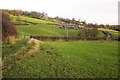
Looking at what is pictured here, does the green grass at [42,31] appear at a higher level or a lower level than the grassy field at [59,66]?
higher

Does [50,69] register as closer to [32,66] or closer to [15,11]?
[32,66]

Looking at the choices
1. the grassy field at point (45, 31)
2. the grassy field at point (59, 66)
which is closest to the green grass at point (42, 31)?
the grassy field at point (45, 31)

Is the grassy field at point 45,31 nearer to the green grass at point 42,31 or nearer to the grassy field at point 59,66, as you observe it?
the green grass at point 42,31

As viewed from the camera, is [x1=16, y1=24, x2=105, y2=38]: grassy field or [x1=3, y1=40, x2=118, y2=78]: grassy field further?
[x1=16, y1=24, x2=105, y2=38]: grassy field

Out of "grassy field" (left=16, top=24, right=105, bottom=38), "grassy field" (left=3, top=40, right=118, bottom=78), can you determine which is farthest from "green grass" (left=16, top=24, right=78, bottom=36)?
"grassy field" (left=3, top=40, right=118, bottom=78)

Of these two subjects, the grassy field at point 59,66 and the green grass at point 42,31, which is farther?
the green grass at point 42,31

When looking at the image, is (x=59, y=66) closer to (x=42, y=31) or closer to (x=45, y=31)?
(x=42, y=31)

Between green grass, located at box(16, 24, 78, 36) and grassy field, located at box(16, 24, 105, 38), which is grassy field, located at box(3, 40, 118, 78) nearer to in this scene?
grassy field, located at box(16, 24, 105, 38)

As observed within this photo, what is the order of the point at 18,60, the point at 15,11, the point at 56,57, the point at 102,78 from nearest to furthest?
the point at 102,78 < the point at 18,60 < the point at 56,57 < the point at 15,11

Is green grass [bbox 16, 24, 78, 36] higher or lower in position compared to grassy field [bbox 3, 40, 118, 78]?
higher

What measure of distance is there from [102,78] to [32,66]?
Result: 20.7ft

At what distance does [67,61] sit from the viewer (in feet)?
75.8

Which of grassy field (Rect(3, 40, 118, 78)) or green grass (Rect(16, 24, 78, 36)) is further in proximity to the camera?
green grass (Rect(16, 24, 78, 36))

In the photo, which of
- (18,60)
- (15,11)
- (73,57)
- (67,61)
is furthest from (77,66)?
(15,11)
